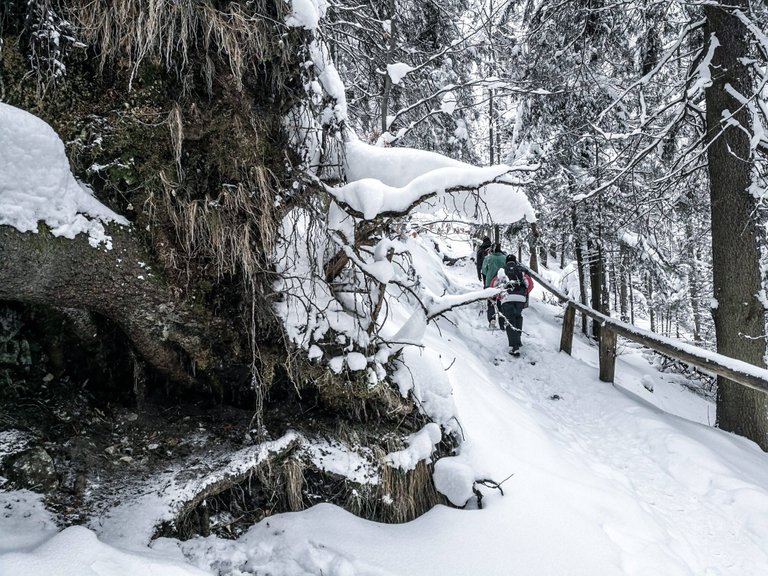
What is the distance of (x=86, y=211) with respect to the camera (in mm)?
2711

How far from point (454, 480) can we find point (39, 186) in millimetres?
3434

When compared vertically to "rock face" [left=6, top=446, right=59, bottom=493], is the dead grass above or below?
above

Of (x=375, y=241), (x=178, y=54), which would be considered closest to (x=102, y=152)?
(x=178, y=54)

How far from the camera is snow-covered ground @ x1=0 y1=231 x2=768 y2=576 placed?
2363 millimetres

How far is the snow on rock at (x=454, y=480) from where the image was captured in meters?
3.44

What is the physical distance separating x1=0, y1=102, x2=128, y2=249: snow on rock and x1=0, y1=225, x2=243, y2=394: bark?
0.07 meters

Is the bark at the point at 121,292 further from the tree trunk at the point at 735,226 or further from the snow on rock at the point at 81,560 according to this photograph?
A: the tree trunk at the point at 735,226

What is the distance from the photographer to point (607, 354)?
734 cm

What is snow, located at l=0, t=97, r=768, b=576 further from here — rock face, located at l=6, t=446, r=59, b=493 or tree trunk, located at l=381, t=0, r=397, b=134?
tree trunk, located at l=381, t=0, r=397, b=134

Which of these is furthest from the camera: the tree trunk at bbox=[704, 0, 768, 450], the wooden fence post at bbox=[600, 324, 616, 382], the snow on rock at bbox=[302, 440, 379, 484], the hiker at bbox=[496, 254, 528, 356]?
the hiker at bbox=[496, 254, 528, 356]

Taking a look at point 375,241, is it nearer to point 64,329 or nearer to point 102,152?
point 102,152

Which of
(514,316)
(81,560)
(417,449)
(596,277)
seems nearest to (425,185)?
(417,449)

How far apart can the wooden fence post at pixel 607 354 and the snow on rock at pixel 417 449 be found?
490cm

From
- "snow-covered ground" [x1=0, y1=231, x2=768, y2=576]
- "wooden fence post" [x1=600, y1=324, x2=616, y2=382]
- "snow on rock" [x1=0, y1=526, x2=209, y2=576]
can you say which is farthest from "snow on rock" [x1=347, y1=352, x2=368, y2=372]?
"wooden fence post" [x1=600, y1=324, x2=616, y2=382]
